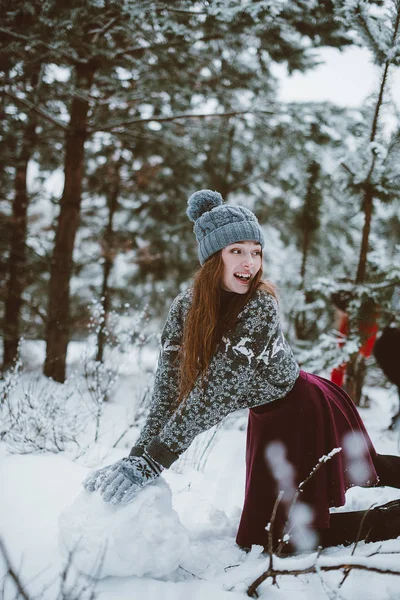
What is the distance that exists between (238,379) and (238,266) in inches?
21.0

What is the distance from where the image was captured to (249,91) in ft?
20.6

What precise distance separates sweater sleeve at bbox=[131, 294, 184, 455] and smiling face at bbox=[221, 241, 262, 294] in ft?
1.02

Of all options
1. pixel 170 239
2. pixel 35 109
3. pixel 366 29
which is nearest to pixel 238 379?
pixel 366 29

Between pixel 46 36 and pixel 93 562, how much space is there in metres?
4.76

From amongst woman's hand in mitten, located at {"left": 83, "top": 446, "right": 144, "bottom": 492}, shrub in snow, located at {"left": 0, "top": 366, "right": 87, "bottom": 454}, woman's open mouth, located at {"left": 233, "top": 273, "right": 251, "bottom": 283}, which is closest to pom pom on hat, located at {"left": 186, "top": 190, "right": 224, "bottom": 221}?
woman's open mouth, located at {"left": 233, "top": 273, "right": 251, "bottom": 283}

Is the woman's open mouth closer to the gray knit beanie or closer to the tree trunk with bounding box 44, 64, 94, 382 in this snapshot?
the gray knit beanie

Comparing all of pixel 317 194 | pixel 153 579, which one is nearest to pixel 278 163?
pixel 317 194

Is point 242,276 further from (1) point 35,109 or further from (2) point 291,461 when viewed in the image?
(1) point 35,109

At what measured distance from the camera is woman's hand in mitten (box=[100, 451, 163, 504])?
1.65 m

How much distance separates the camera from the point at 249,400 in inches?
75.4

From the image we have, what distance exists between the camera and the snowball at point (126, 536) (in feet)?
5.28

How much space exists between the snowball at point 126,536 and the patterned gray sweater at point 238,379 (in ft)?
0.71

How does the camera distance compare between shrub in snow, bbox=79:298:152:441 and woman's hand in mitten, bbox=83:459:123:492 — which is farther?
shrub in snow, bbox=79:298:152:441

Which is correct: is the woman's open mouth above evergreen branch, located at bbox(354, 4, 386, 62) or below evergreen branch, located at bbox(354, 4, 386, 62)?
below
